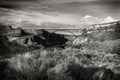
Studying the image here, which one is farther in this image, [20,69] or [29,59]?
[29,59]

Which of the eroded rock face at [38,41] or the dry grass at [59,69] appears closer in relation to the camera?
the dry grass at [59,69]

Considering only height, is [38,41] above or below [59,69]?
below

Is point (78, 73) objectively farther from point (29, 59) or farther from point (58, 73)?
point (29, 59)

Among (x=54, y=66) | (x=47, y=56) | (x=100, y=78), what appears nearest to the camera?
(x=100, y=78)

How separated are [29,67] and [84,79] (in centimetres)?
154

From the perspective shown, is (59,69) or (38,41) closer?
(59,69)

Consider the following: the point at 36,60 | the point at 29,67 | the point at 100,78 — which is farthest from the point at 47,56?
the point at 100,78

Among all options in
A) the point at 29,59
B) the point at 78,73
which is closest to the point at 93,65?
the point at 78,73

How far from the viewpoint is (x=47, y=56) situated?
609cm

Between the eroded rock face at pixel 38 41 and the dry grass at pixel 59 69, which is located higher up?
the dry grass at pixel 59 69

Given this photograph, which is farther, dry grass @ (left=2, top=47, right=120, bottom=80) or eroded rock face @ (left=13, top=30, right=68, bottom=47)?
eroded rock face @ (left=13, top=30, right=68, bottom=47)

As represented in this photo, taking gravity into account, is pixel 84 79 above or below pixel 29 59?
below

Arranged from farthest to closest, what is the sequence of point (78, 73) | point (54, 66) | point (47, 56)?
1. point (47, 56)
2. point (54, 66)
3. point (78, 73)

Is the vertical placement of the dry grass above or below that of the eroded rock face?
above
